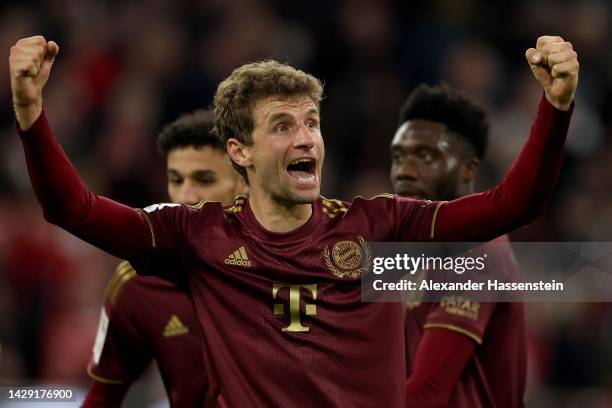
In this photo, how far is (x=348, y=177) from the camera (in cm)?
938

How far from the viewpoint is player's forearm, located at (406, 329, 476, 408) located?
4262 millimetres

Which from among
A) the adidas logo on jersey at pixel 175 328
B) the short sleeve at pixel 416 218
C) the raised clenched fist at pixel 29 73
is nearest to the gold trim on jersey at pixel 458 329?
the short sleeve at pixel 416 218

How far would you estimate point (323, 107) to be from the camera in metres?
9.60

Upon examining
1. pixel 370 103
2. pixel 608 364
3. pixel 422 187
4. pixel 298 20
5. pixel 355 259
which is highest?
pixel 298 20

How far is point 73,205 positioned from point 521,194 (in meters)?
1.37

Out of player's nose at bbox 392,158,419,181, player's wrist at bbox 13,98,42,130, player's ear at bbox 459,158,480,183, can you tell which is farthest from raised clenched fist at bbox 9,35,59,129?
player's ear at bbox 459,158,480,183

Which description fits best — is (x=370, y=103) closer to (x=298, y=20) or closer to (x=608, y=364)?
(x=298, y=20)

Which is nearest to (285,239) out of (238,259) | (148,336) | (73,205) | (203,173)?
(238,259)

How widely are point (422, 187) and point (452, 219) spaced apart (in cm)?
129

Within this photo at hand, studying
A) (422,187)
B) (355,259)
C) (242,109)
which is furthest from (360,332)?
(422,187)

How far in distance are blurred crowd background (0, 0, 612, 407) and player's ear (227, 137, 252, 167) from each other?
3813 millimetres

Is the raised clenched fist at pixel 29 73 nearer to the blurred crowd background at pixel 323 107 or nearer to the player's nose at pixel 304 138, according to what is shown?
the player's nose at pixel 304 138

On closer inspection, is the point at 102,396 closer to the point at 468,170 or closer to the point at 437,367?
the point at 437,367

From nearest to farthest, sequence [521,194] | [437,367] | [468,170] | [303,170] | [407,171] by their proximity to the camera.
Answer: [521,194] < [303,170] < [437,367] < [407,171] < [468,170]
